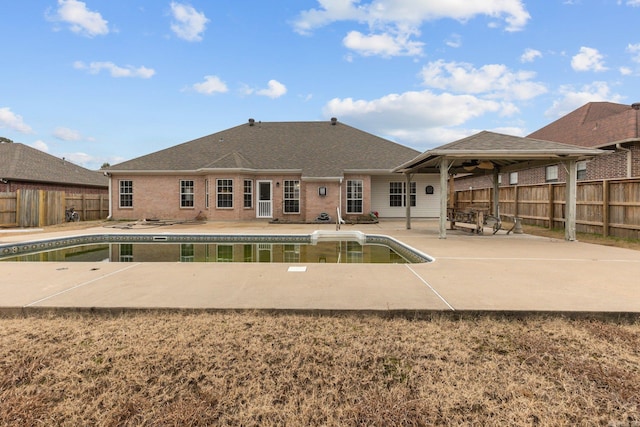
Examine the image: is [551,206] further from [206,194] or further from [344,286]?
[206,194]

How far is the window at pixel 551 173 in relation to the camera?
19.7 m

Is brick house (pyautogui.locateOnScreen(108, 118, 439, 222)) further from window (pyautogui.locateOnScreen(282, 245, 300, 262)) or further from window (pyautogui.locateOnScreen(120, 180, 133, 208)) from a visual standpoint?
window (pyautogui.locateOnScreen(282, 245, 300, 262))

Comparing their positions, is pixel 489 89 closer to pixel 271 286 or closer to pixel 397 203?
pixel 397 203

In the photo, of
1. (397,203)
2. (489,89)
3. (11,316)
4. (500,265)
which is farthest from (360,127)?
(11,316)

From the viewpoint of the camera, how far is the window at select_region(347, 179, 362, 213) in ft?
62.4

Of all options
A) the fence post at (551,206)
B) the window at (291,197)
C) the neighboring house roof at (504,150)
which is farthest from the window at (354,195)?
the fence post at (551,206)

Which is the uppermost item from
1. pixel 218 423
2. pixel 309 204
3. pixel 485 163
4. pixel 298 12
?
pixel 298 12

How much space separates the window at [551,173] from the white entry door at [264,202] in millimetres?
17619

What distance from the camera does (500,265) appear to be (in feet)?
21.1

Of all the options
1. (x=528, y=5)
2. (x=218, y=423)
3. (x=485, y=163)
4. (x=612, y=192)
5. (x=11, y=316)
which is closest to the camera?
(x=218, y=423)

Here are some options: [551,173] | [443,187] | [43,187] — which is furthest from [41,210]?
[551,173]

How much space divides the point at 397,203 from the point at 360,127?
713 centimetres

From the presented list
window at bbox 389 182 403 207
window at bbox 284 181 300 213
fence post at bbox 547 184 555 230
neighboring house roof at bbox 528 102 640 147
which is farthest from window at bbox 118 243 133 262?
neighboring house roof at bbox 528 102 640 147

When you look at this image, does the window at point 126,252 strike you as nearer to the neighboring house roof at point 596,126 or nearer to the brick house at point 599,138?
the brick house at point 599,138
